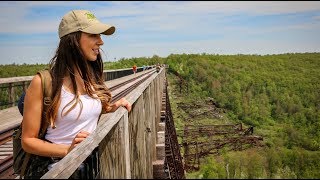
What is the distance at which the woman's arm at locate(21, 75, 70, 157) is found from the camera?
2523 mm

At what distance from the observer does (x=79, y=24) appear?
2.82 metres

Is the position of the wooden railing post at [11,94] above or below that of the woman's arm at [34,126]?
below

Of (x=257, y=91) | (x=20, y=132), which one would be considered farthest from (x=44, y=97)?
(x=257, y=91)

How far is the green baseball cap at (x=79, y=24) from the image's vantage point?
2.82 meters

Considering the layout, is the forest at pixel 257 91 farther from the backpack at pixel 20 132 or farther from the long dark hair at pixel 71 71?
the backpack at pixel 20 132

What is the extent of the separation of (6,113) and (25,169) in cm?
870

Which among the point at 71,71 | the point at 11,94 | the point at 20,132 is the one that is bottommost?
the point at 11,94

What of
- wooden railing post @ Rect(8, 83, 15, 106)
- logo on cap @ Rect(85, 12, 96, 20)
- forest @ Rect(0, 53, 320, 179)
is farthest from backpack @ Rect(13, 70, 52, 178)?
forest @ Rect(0, 53, 320, 179)

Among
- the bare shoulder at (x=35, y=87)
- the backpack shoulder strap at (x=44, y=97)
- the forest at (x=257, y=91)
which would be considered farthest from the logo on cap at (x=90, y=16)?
the forest at (x=257, y=91)

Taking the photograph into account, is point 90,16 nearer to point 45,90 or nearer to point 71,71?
point 71,71

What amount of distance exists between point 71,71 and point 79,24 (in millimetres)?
329

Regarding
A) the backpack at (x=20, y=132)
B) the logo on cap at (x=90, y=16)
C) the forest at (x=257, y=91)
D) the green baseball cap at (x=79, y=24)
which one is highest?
the logo on cap at (x=90, y=16)

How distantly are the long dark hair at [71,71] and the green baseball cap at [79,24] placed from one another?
0.14 ft

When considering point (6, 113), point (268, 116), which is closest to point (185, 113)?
point (268, 116)
